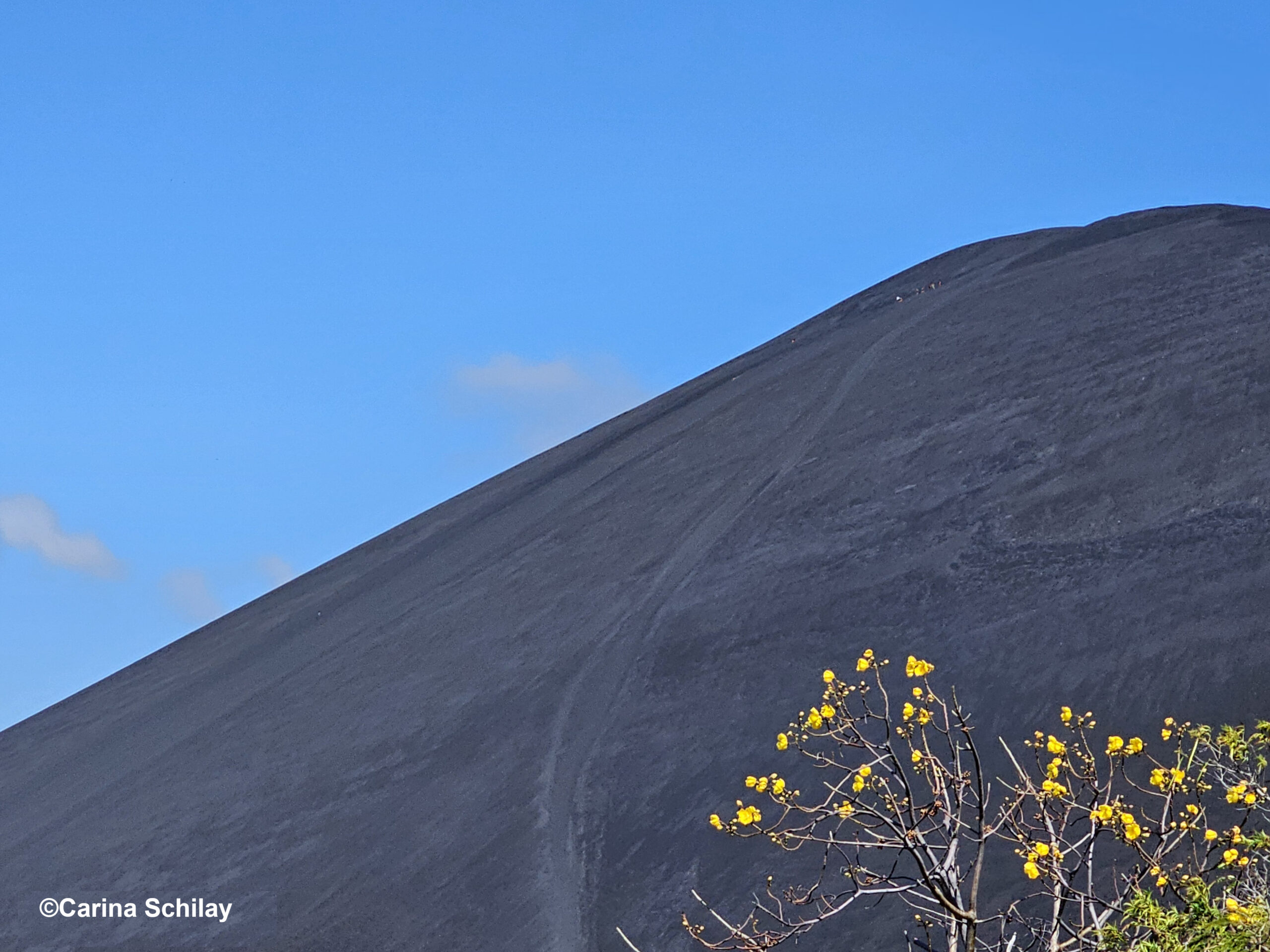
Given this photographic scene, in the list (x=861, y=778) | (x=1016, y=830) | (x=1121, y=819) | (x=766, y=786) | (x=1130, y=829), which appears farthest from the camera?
(x=766, y=786)

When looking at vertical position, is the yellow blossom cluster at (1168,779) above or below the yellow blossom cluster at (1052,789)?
below

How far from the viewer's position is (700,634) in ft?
40.3

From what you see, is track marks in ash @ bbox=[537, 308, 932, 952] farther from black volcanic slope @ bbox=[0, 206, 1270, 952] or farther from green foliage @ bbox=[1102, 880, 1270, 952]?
green foliage @ bbox=[1102, 880, 1270, 952]

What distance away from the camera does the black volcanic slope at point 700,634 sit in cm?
959

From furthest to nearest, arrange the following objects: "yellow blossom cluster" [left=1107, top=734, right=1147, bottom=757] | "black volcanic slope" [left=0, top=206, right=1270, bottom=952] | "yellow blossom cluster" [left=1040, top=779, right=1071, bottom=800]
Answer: "black volcanic slope" [left=0, top=206, right=1270, bottom=952] → "yellow blossom cluster" [left=1107, top=734, right=1147, bottom=757] → "yellow blossom cluster" [left=1040, top=779, right=1071, bottom=800]

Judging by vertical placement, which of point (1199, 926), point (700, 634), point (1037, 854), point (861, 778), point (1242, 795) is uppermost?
point (700, 634)

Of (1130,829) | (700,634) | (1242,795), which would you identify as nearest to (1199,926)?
(1130,829)

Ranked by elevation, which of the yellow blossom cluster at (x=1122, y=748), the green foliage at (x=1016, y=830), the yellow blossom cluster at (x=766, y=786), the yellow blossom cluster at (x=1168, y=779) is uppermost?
the yellow blossom cluster at (x=766, y=786)

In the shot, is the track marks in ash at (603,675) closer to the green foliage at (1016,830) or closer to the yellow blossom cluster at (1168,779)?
the green foliage at (1016,830)

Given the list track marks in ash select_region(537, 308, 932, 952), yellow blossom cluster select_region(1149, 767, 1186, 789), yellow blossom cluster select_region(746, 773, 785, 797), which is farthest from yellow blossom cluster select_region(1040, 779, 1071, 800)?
track marks in ash select_region(537, 308, 932, 952)

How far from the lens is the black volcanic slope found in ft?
31.5

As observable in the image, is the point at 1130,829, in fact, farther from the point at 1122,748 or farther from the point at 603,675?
the point at 603,675

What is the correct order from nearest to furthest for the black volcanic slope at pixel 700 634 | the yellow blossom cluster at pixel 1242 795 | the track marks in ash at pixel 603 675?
the yellow blossom cluster at pixel 1242 795
the track marks in ash at pixel 603 675
the black volcanic slope at pixel 700 634

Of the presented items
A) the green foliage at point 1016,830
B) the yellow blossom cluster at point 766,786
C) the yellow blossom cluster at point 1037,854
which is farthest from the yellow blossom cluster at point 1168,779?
the yellow blossom cluster at point 766,786
